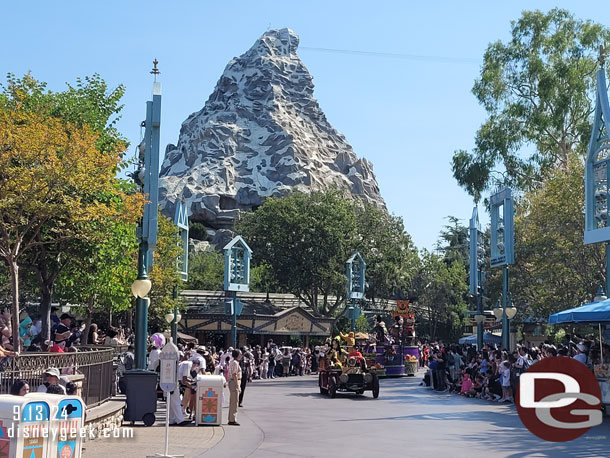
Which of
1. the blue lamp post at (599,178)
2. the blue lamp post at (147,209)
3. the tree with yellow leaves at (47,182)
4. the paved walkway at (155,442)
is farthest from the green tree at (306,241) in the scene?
the paved walkway at (155,442)

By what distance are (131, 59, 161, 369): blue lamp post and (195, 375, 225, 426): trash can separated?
66.7 inches

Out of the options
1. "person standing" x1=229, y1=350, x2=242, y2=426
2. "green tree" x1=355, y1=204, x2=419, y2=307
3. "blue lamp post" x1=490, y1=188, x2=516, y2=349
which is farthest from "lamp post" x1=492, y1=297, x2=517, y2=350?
"green tree" x1=355, y1=204, x2=419, y2=307

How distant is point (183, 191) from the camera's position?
11650 cm

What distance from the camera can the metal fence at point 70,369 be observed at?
1277 centimetres

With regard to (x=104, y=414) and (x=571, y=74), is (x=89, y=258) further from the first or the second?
(x=571, y=74)

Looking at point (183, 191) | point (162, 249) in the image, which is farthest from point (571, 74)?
point (183, 191)

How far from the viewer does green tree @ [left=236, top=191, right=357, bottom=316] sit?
214 ft

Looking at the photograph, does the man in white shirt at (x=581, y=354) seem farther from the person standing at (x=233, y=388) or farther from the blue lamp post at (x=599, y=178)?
the person standing at (x=233, y=388)

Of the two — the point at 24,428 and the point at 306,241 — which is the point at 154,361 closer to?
the point at 24,428

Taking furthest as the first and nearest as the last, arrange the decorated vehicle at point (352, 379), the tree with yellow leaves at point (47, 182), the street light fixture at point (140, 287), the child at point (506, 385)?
the decorated vehicle at point (352, 379), the child at point (506, 385), the tree with yellow leaves at point (47, 182), the street light fixture at point (140, 287)

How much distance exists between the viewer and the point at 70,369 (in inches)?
571

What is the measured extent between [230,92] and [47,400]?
134890mm

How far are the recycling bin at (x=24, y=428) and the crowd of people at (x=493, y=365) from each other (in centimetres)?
1654
